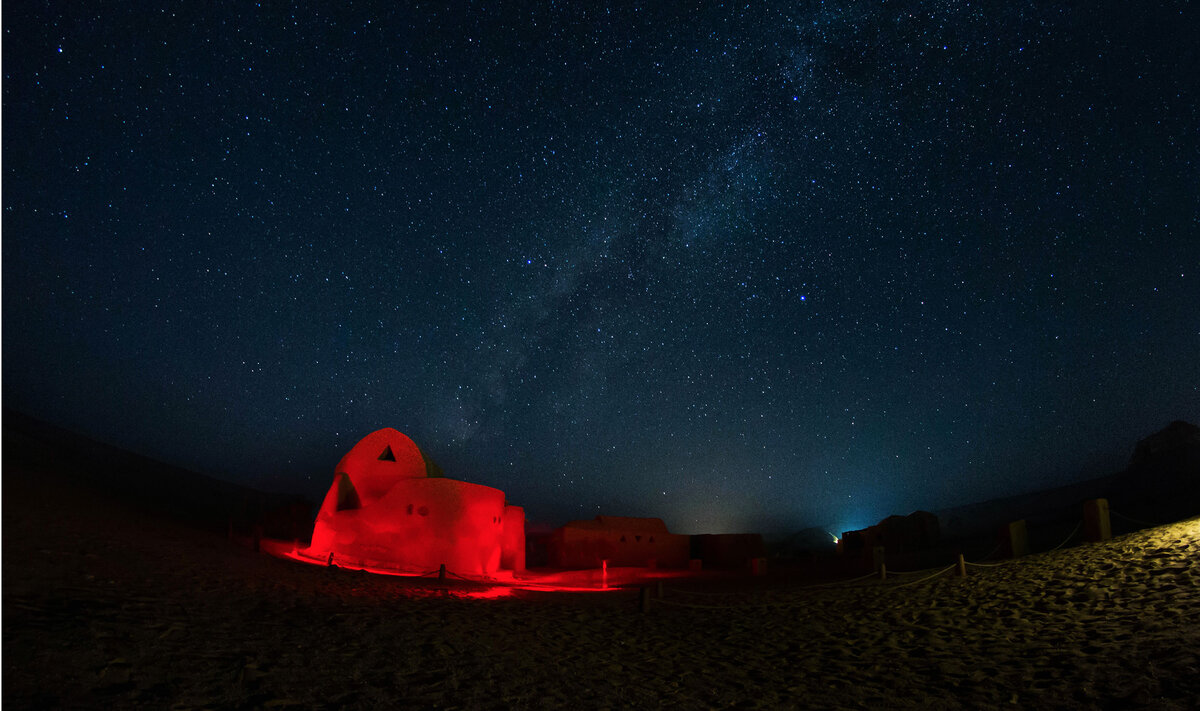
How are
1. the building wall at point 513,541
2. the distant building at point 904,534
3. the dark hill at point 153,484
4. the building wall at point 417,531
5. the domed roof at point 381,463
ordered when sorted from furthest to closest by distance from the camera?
1. the dark hill at point 153,484
2. the distant building at point 904,534
3. the building wall at point 513,541
4. the domed roof at point 381,463
5. the building wall at point 417,531

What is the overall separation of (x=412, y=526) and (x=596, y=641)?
13.7 m

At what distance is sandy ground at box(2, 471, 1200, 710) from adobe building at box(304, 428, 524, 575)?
7.84m

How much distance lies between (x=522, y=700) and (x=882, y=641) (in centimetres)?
587

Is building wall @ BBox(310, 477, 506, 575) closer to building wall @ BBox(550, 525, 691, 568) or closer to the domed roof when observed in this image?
the domed roof

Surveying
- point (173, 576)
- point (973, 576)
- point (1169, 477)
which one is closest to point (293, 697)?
point (173, 576)

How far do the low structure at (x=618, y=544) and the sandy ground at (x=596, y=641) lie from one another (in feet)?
49.1

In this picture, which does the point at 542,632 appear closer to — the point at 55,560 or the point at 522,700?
the point at 522,700

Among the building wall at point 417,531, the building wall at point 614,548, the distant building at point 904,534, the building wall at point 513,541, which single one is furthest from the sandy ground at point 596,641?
the distant building at point 904,534

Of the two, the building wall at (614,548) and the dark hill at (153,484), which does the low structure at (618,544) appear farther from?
the dark hill at (153,484)

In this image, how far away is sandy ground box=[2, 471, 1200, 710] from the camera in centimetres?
599

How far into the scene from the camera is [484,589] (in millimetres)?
17109

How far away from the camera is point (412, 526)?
2116 cm

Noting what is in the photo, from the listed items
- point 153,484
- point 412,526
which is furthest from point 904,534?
point 153,484

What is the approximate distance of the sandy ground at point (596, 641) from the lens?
A: 19.6 feet
